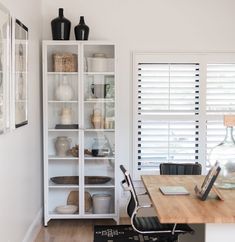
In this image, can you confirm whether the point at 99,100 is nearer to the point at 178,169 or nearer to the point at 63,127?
the point at 63,127

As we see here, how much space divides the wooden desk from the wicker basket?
6.85ft

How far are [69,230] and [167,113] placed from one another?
1715 millimetres

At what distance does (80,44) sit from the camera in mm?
4297

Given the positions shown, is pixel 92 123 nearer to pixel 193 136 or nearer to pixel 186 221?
pixel 193 136

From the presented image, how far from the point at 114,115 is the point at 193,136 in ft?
3.19

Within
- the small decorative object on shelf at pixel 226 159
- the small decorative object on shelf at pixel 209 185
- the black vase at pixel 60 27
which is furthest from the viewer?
the black vase at pixel 60 27

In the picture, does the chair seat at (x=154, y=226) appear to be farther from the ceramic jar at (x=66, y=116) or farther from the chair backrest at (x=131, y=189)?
the ceramic jar at (x=66, y=116)

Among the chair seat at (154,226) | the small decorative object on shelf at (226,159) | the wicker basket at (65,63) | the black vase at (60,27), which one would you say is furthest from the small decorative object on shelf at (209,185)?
the black vase at (60,27)

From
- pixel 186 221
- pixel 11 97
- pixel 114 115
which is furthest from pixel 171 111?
pixel 186 221

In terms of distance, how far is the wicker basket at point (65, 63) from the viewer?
435cm

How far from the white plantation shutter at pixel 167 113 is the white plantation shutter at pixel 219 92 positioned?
0.14 meters

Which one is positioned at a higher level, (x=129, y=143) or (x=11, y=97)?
(x=11, y=97)

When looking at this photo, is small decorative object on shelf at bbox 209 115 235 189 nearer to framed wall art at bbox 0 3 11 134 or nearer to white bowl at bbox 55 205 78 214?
framed wall art at bbox 0 3 11 134

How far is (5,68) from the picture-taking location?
276cm
